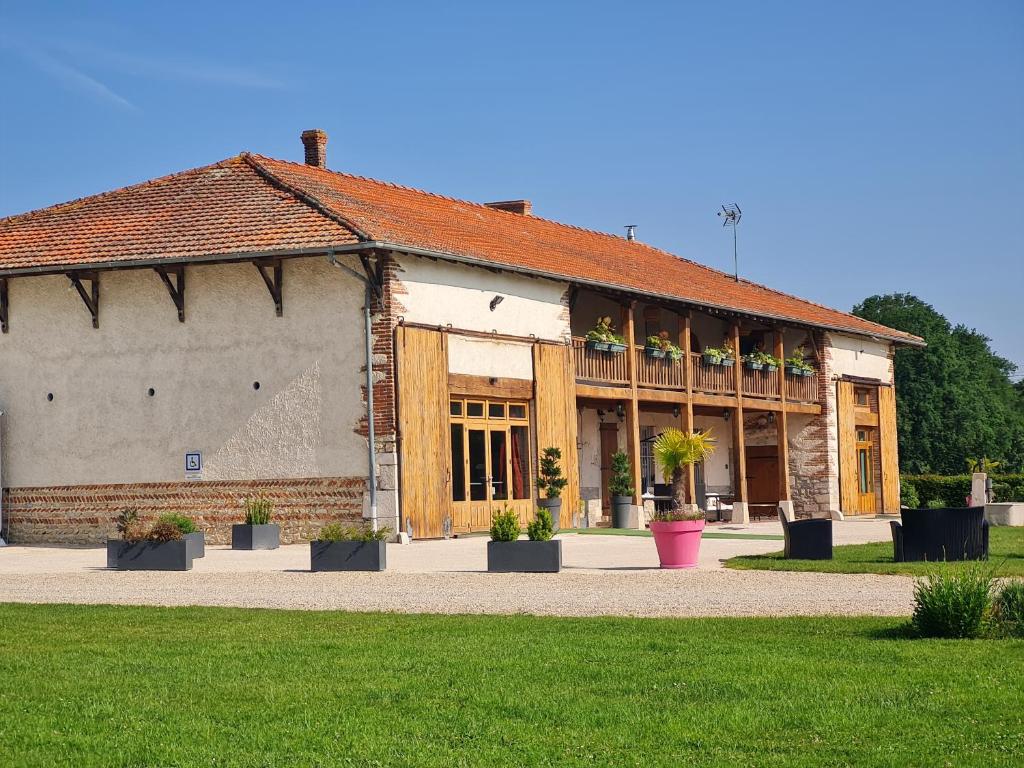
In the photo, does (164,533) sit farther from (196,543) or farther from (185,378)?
(185,378)

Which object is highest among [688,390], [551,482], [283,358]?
[283,358]

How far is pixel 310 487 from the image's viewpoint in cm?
2188

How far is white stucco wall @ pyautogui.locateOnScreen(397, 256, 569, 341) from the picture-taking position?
22.2 metres

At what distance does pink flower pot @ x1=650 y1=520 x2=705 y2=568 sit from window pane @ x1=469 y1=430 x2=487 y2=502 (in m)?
7.75

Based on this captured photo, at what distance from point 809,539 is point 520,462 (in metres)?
8.73

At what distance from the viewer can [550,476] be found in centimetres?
2464

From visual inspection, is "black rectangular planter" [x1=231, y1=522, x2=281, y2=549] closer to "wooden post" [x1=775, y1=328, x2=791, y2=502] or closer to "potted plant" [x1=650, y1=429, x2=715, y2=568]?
"potted plant" [x1=650, y1=429, x2=715, y2=568]

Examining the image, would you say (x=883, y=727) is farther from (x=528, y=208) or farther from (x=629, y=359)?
(x=528, y=208)

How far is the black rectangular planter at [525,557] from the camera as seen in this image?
15.9m

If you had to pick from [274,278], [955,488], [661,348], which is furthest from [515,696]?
[955,488]

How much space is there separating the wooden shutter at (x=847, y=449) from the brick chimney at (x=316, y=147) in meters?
14.1

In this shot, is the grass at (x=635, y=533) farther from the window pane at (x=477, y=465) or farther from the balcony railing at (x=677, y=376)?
the balcony railing at (x=677, y=376)

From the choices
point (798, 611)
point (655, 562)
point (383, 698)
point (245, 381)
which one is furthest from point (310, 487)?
point (383, 698)

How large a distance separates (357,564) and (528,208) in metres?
18.1
